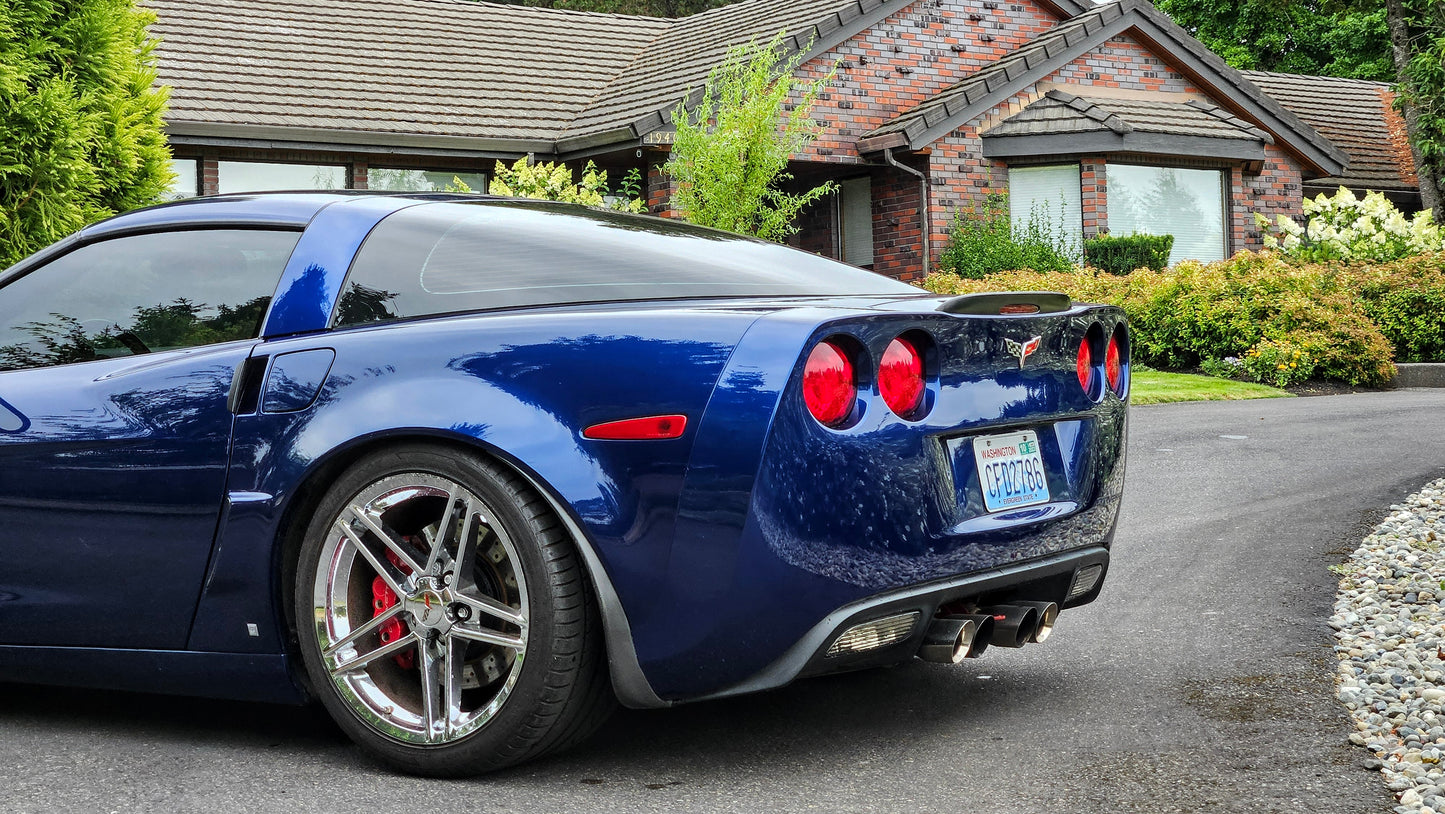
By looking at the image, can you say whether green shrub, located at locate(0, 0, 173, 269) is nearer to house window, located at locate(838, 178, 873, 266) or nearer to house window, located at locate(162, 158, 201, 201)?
house window, located at locate(162, 158, 201, 201)

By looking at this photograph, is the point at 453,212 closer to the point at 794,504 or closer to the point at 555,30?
the point at 794,504

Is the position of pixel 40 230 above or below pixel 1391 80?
below

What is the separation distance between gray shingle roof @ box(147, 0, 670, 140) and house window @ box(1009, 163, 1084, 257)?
19.9 ft

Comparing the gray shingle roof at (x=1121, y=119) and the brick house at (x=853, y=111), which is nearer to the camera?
the brick house at (x=853, y=111)

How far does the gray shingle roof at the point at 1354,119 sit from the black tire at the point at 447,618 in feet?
82.1

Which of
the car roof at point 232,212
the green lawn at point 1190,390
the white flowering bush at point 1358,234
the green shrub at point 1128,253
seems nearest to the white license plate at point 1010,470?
the car roof at point 232,212

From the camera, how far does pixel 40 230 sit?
25.5ft

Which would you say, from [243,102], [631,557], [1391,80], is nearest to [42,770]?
[631,557]

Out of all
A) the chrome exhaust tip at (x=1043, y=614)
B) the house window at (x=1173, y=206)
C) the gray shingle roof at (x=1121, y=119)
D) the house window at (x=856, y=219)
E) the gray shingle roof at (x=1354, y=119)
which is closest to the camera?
the chrome exhaust tip at (x=1043, y=614)

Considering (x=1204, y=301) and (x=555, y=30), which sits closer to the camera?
(x=1204, y=301)

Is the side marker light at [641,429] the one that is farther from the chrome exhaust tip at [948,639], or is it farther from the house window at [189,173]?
the house window at [189,173]

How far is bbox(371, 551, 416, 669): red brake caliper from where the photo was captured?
3.38 metres

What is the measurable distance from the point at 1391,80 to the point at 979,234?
80.1ft

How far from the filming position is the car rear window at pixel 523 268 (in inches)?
140
